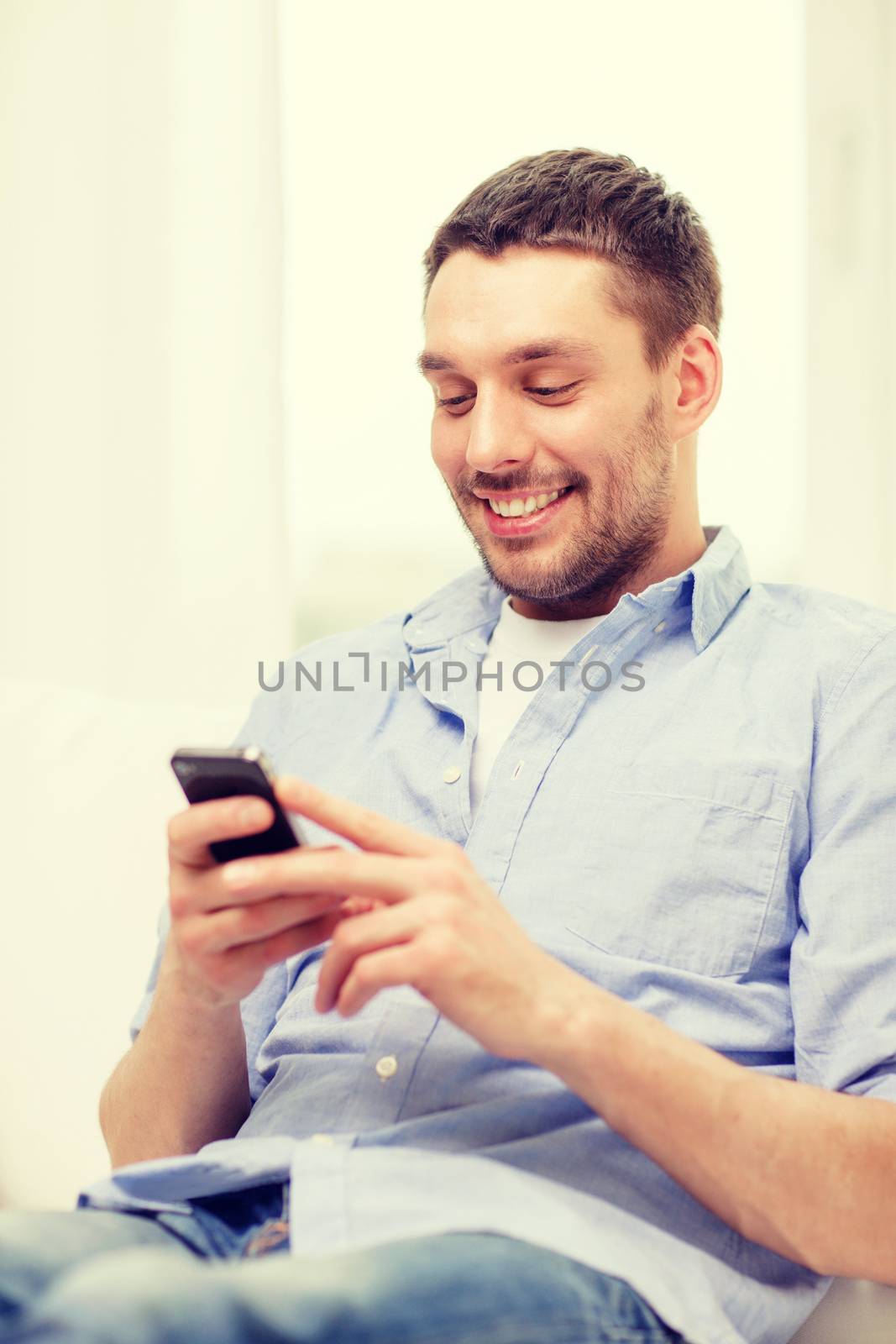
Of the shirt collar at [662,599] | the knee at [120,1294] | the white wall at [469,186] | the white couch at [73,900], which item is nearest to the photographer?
the knee at [120,1294]

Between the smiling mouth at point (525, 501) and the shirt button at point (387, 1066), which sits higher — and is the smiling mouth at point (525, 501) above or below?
above

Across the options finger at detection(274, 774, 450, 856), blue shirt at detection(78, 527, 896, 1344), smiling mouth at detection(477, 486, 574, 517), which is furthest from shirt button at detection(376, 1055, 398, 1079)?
smiling mouth at detection(477, 486, 574, 517)

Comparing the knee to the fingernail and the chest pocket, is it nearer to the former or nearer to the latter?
the fingernail

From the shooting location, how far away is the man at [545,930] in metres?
0.90

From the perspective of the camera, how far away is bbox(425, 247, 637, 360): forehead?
4.51 feet

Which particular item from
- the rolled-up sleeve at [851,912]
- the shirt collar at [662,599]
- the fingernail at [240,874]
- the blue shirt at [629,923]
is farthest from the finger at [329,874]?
the shirt collar at [662,599]

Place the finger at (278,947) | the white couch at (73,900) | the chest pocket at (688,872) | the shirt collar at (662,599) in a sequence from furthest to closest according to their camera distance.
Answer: the white couch at (73,900)
the shirt collar at (662,599)
the chest pocket at (688,872)
the finger at (278,947)

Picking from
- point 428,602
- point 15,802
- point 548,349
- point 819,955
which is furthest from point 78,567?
point 819,955

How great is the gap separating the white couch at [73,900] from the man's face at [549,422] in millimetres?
484

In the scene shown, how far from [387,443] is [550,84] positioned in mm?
705

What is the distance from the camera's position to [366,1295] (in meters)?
0.76

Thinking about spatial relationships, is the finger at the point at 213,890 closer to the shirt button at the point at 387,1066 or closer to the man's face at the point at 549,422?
the shirt button at the point at 387,1066

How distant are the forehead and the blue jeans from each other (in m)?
0.83

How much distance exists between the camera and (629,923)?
1.14 m
